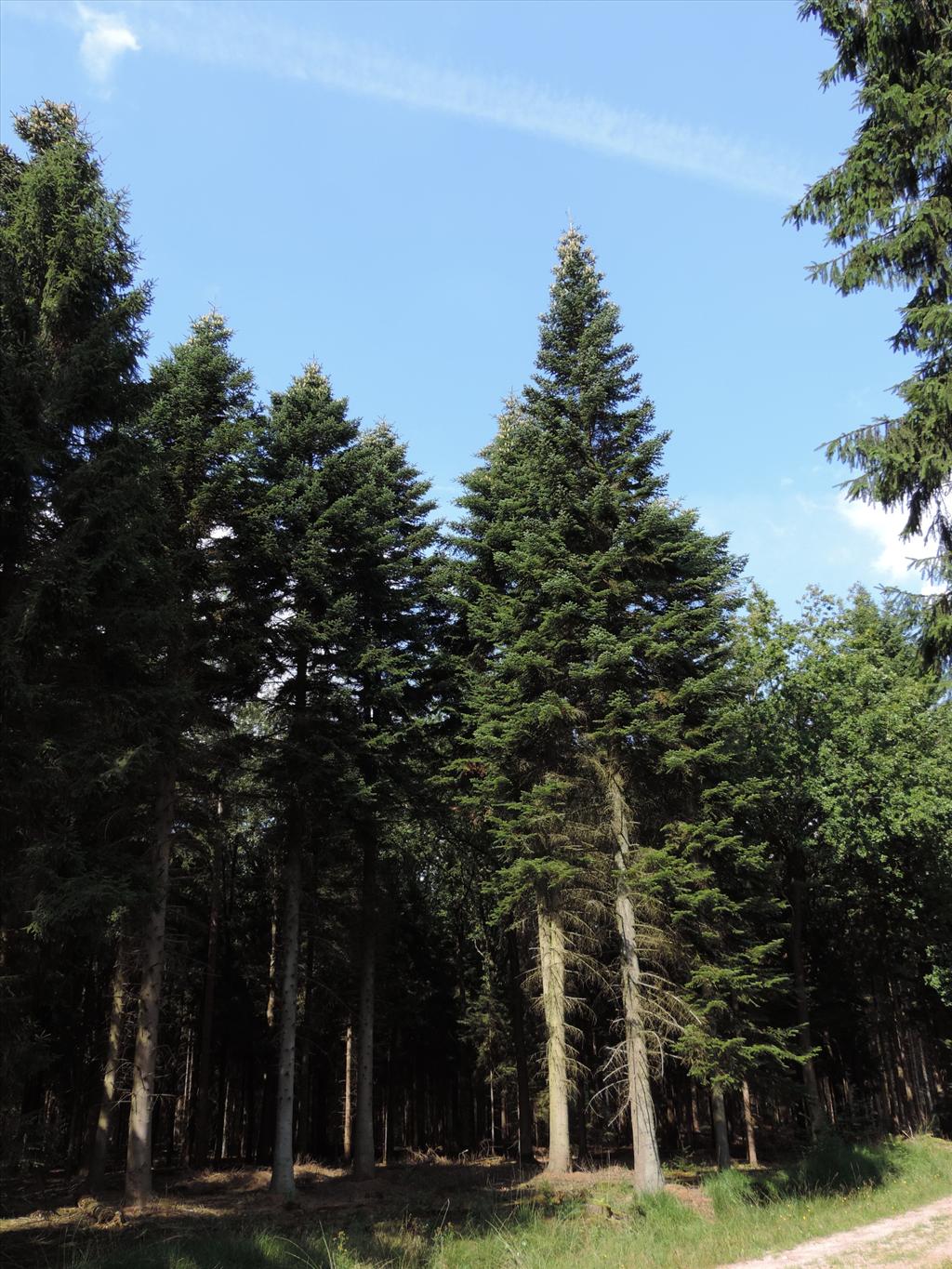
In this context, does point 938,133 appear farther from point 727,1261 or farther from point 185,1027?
point 185,1027

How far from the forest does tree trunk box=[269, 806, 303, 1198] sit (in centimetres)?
10

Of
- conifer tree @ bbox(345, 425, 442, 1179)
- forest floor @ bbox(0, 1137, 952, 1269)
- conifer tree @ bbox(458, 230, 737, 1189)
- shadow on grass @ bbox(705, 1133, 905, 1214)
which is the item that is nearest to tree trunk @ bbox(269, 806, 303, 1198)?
forest floor @ bbox(0, 1137, 952, 1269)

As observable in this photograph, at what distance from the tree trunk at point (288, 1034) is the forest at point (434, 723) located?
0.10m

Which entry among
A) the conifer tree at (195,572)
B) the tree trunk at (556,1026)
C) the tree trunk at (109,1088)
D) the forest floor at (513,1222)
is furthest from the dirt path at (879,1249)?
the tree trunk at (109,1088)

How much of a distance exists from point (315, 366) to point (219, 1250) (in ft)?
75.0

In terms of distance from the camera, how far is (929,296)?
12.1 m

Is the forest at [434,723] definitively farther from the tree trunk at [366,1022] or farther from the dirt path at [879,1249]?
the dirt path at [879,1249]

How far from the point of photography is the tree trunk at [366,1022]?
20.3m

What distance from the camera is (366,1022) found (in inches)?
829

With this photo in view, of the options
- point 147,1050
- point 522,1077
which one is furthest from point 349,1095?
point 147,1050

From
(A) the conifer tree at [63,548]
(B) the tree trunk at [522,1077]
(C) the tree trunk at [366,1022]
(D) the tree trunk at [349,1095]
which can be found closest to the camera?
(A) the conifer tree at [63,548]

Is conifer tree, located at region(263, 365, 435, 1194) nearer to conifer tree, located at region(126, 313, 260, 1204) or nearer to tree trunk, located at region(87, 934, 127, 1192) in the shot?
conifer tree, located at region(126, 313, 260, 1204)

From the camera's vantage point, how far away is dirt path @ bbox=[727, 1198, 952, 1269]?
9875 millimetres

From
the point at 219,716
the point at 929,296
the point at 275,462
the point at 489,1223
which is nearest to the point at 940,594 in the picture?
the point at 929,296
